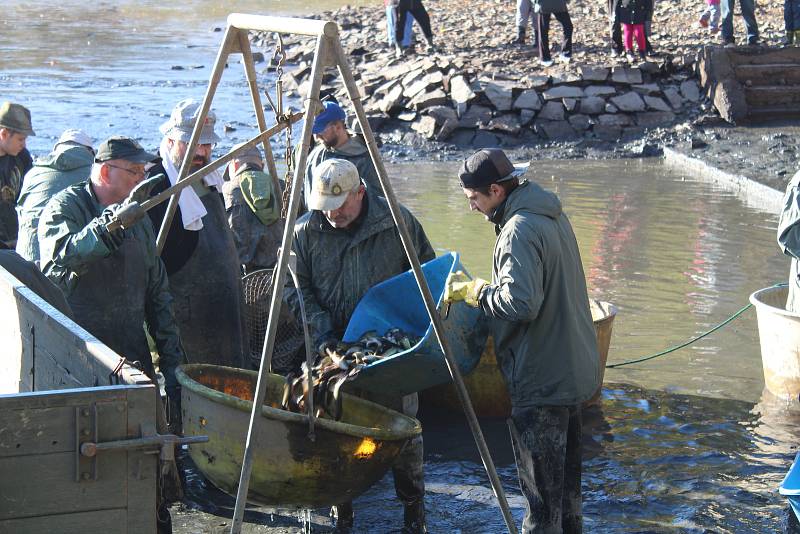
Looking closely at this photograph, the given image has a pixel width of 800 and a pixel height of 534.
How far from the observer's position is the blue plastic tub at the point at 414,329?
5.34 metres

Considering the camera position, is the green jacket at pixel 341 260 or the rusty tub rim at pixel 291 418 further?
the green jacket at pixel 341 260

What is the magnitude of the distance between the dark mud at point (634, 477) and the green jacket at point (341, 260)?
41.4 inches

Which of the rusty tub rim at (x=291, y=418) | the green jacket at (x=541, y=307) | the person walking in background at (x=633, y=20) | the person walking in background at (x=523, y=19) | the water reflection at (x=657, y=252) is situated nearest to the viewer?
the rusty tub rim at (x=291, y=418)

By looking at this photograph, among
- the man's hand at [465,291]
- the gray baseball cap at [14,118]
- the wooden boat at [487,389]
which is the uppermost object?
the gray baseball cap at [14,118]

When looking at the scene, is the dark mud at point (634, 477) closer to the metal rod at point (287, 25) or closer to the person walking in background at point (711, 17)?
the metal rod at point (287, 25)

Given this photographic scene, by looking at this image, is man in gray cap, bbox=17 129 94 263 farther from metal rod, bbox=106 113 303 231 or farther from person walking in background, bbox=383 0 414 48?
person walking in background, bbox=383 0 414 48

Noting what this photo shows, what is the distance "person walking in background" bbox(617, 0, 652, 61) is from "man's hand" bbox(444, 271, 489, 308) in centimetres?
1425

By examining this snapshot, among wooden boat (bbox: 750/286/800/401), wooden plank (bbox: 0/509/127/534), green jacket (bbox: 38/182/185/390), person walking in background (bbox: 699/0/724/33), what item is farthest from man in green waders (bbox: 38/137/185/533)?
person walking in background (bbox: 699/0/724/33)

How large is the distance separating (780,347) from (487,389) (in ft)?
6.04

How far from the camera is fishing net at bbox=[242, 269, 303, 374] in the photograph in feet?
22.9

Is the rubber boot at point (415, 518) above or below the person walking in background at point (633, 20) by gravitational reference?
below

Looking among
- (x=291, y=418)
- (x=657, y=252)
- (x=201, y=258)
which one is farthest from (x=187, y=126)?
(x=657, y=252)

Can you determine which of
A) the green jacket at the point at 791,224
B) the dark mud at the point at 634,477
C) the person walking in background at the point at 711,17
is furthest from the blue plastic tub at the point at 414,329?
the person walking in background at the point at 711,17

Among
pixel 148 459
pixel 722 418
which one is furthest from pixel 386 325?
pixel 722 418
